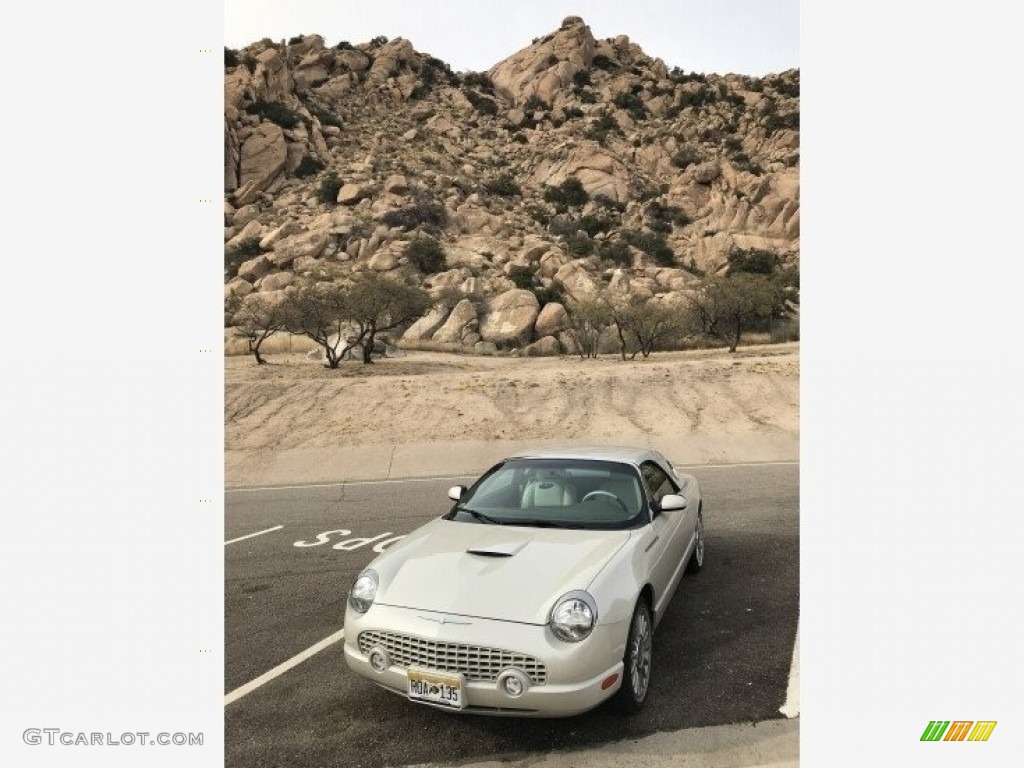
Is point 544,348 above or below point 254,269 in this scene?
below

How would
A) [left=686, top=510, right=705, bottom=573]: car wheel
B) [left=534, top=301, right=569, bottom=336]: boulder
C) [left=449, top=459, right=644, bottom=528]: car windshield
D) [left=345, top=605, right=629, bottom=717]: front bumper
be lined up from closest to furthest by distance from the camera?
1. [left=345, top=605, right=629, bottom=717]: front bumper
2. [left=449, top=459, right=644, bottom=528]: car windshield
3. [left=686, top=510, right=705, bottom=573]: car wheel
4. [left=534, top=301, right=569, bottom=336]: boulder

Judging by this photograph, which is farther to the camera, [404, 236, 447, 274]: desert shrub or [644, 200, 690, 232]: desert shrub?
[644, 200, 690, 232]: desert shrub

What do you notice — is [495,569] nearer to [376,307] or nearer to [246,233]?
[376,307]

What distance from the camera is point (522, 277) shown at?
34.6m

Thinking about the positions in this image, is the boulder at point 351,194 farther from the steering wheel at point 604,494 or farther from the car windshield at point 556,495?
the steering wheel at point 604,494

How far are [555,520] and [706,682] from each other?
1158mm

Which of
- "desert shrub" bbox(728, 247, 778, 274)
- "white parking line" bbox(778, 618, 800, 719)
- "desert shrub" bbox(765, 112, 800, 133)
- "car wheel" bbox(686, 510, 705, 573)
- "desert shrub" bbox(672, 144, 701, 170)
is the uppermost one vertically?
"desert shrub" bbox(765, 112, 800, 133)

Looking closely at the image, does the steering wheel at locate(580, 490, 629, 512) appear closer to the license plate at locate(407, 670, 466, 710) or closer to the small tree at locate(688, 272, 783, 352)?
the license plate at locate(407, 670, 466, 710)

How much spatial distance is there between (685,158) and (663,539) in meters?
51.4

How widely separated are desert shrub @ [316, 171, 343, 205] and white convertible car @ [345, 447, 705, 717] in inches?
1650

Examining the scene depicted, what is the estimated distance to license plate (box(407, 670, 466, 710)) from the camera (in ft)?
9.63

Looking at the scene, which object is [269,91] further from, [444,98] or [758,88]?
[758,88]

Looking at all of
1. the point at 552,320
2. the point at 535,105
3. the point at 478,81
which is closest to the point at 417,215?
the point at 552,320

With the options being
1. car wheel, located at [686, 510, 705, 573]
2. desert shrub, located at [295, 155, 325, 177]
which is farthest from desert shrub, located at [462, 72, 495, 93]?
car wheel, located at [686, 510, 705, 573]
